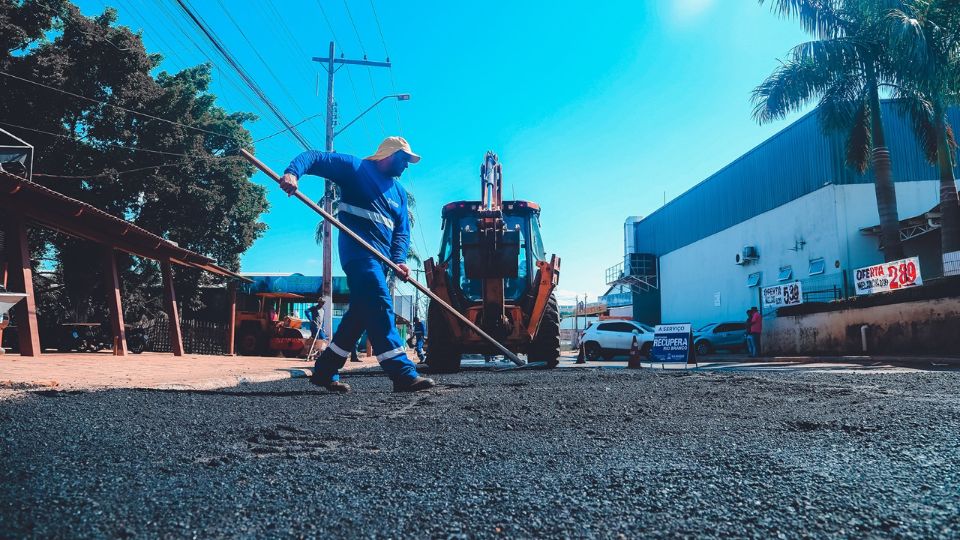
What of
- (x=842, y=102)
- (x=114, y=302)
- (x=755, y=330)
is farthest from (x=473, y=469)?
(x=842, y=102)

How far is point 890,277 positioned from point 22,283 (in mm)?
18542

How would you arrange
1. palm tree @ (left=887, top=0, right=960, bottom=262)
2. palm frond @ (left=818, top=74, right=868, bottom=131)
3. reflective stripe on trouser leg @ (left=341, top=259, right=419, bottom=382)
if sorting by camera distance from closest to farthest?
reflective stripe on trouser leg @ (left=341, top=259, right=419, bottom=382)
palm tree @ (left=887, top=0, right=960, bottom=262)
palm frond @ (left=818, top=74, right=868, bottom=131)

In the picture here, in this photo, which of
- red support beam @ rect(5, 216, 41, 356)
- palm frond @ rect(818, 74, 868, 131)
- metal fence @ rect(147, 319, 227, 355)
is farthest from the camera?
metal fence @ rect(147, 319, 227, 355)

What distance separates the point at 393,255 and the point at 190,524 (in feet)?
11.7

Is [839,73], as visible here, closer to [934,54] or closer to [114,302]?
[934,54]

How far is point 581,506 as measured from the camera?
1.73 metres

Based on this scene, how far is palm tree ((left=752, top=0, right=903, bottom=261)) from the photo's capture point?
1581 cm

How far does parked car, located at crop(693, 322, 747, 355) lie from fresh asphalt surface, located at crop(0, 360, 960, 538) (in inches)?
752

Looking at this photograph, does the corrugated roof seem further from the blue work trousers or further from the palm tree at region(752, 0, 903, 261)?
the palm tree at region(752, 0, 903, 261)

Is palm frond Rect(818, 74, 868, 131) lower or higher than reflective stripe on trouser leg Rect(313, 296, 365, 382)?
higher

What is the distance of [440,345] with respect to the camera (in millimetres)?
8922

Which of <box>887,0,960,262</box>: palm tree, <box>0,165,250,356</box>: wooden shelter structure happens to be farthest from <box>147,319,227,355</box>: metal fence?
<box>887,0,960,262</box>: palm tree

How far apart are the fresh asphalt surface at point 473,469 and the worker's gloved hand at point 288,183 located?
64.8 inches

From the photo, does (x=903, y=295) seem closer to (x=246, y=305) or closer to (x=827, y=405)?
(x=827, y=405)
